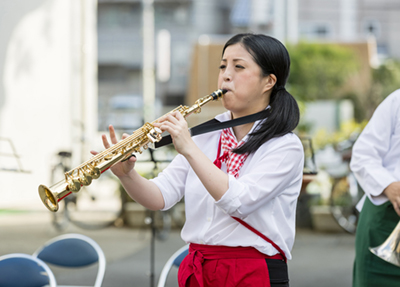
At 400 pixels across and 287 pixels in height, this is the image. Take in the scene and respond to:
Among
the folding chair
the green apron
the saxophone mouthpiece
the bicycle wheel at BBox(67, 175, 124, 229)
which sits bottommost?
the bicycle wheel at BBox(67, 175, 124, 229)

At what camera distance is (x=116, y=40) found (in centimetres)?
2891

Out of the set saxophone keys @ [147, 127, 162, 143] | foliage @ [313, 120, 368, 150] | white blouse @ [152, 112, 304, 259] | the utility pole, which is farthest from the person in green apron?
the utility pole

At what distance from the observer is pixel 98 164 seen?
169cm

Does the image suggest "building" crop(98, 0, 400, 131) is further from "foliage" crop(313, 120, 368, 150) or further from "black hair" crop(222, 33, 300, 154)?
"black hair" crop(222, 33, 300, 154)

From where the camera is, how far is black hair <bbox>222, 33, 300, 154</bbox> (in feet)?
A: 5.36

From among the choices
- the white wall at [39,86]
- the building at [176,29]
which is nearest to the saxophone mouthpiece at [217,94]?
the white wall at [39,86]

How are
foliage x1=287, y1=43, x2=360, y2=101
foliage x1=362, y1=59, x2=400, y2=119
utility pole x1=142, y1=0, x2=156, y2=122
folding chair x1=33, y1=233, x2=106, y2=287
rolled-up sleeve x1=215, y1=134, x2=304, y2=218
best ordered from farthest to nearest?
utility pole x1=142, y1=0, x2=156, y2=122, foliage x1=362, y1=59, x2=400, y2=119, foliage x1=287, y1=43, x2=360, y2=101, folding chair x1=33, y1=233, x2=106, y2=287, rolled-up sleeve x1=215, y1=134, x2=304, y2=218

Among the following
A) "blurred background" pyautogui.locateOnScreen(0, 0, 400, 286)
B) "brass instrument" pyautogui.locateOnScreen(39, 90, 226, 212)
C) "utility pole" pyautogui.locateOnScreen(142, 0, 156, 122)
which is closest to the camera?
"brass instrument" pyautogui.locateOnScreen(39, 90, 226, 212)

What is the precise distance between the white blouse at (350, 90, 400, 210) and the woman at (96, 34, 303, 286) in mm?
787

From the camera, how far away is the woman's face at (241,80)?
1.65m

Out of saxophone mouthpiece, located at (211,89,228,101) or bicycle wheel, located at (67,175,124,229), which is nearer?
saxophone mouthpiece, located at (211,89,228,101)

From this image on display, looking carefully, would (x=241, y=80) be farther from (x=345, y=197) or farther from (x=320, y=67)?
(x=320, y=67)

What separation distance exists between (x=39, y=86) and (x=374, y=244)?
5.37m

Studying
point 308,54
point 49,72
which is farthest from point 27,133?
point 308,54
